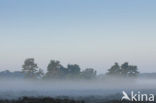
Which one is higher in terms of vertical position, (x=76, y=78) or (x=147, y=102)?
(x=76, y=78)

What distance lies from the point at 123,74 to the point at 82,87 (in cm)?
2058

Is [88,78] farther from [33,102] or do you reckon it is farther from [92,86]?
[33,102]

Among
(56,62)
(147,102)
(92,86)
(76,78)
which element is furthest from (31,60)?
(147,102)

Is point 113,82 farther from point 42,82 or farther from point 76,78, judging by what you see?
point 42,82

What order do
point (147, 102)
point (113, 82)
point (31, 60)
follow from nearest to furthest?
point (147, 102) → point (31, 60) → point (113, 82)

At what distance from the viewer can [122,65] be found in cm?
13088

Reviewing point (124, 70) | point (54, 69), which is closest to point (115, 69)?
point (124, 70)

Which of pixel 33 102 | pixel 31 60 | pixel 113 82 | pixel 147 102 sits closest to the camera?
pixel 33 102

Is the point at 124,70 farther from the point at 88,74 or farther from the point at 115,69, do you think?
the point at 88,74

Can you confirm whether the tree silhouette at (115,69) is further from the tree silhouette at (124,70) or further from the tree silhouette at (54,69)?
the tree silhouette at (54,69)

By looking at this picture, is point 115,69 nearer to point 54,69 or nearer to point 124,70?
point 124,70

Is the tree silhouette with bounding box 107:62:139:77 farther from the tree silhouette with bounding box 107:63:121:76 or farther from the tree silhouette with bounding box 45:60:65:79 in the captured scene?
the tree silhouette with bounding box 45:60:65:79

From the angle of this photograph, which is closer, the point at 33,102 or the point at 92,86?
the point at 33,102

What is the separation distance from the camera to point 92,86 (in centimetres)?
14538
